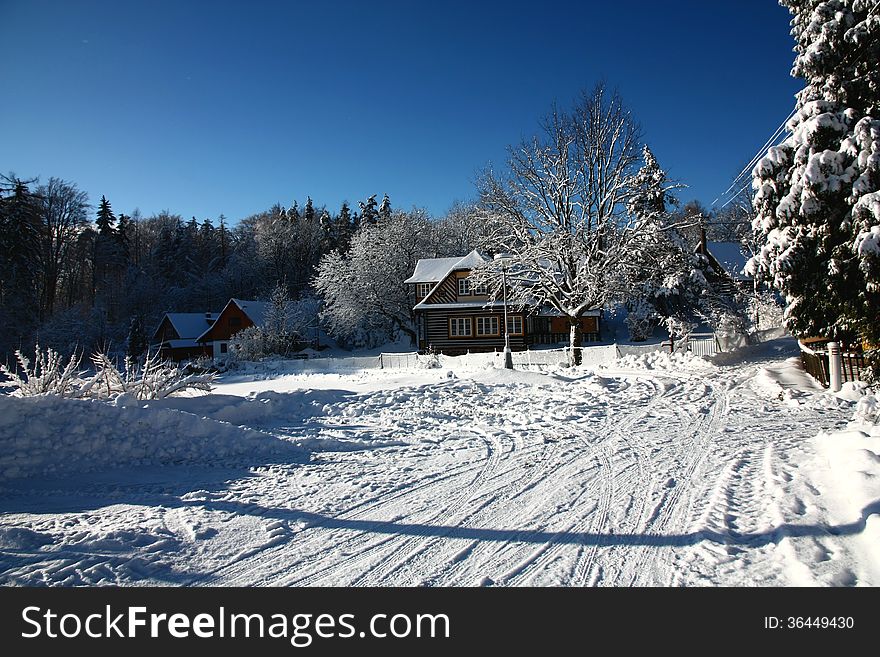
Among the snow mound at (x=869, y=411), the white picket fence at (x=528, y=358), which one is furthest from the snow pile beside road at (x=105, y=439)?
the white picket fence at (x=528, y=358)

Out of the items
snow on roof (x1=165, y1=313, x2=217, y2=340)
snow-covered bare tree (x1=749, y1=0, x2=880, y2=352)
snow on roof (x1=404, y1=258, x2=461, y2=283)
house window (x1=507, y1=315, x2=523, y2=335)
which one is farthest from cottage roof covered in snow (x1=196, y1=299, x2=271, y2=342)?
snow-covered bare tree (x1=749, y1=0, x2=880, y2=352)

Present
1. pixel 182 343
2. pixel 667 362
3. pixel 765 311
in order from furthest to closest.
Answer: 1. pixel 182 343
2. pixel 765 311
3. pixel 667 362

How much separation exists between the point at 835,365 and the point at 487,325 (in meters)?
27.2

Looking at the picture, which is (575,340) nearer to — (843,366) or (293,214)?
(843,366)

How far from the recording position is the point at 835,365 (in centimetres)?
1227

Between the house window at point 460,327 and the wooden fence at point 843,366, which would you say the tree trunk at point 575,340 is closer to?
the wooden fence at point 843,366

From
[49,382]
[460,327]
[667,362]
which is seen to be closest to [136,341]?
[460,327]

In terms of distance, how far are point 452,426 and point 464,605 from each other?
295 inches

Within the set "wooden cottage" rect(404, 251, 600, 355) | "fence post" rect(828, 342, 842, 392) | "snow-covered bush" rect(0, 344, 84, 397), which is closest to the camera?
"snow-covered bush" rect(0, 344, 84, 397)

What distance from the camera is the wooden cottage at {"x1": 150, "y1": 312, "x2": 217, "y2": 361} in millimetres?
50656

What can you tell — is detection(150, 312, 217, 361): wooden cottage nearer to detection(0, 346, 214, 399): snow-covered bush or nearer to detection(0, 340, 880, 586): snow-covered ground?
detection(0, 346, 214, 399): snow-covered bush

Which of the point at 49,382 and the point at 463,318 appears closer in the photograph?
the point at 49,382

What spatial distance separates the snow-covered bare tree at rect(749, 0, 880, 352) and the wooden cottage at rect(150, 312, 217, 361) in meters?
50.6

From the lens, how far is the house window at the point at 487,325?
38.6 m
